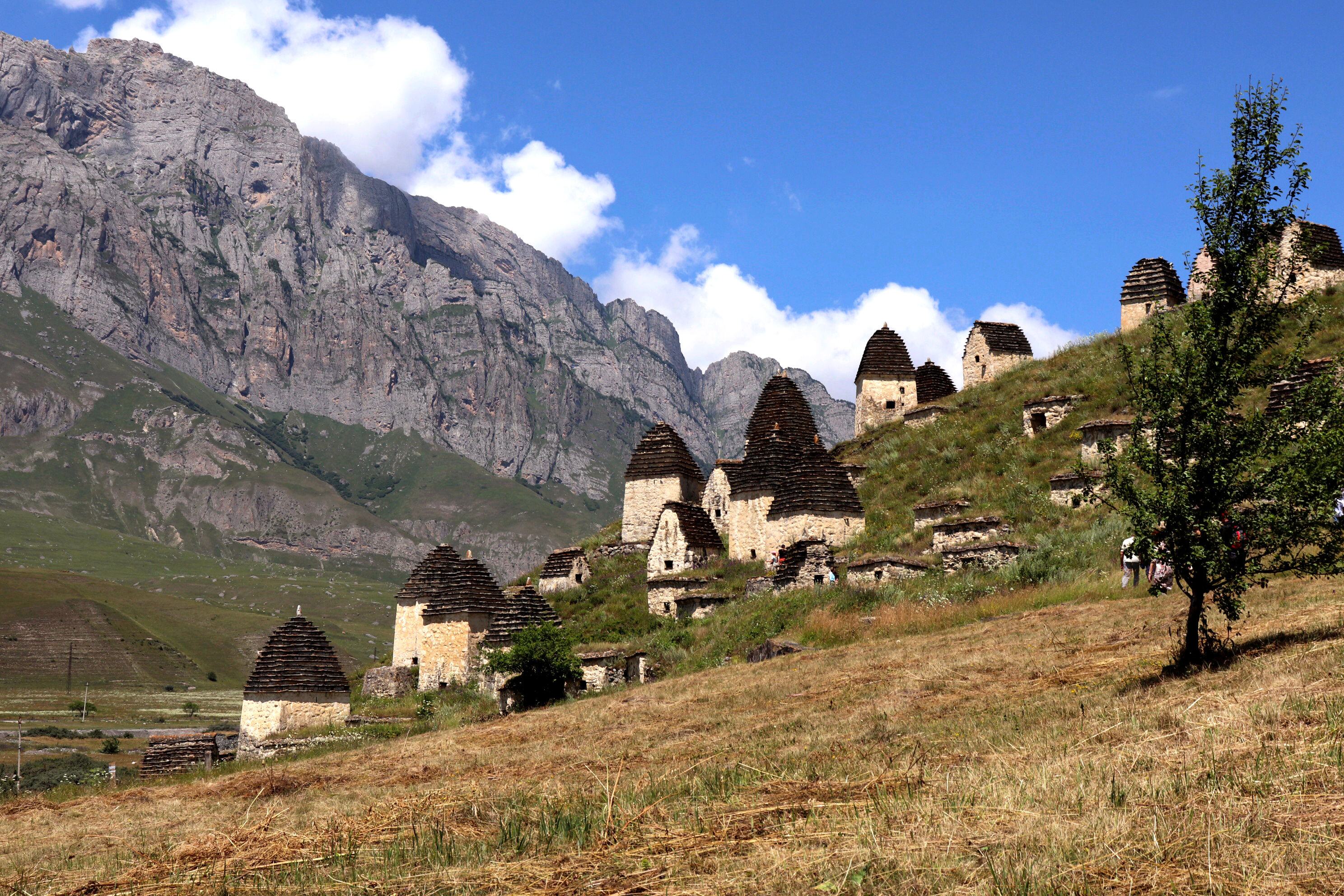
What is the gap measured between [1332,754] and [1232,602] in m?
5.37

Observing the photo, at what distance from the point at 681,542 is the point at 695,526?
0.80m

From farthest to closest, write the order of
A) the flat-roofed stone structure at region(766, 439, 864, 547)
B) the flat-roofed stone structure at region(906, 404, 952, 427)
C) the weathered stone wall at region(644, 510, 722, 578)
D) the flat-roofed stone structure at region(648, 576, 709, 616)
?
the flat-roofed stone structure at region(906, 404, 952, 427) < the weathered stone wall at region(644, 510, 722, 578) < the flat-roofed stone structure at region(648, 576, 709, 616) < the flat-roofed stone structure at region(766, 439, 864, 547)

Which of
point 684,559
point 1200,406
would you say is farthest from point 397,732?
point 1200,406

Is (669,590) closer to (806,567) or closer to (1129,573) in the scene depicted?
(806,567)

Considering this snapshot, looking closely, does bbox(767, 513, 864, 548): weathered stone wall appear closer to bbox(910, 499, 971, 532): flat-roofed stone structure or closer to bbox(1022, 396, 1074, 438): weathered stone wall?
bbox(910, 499, 971, 532): flat-roofed stone structure

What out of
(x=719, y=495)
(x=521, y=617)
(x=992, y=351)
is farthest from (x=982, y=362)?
(x=521, y=617)

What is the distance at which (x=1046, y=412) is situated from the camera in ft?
139

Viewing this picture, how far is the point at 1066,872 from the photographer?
22.8 feet

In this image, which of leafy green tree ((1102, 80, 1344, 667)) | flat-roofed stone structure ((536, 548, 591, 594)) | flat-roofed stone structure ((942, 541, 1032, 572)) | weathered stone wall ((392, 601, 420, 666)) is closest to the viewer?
leafy green tree ((1102, 80, 1344, 667))

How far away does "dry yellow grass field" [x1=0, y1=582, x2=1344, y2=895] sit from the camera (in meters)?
7.42

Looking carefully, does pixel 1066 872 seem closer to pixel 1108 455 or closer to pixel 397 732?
pixel 1108 455

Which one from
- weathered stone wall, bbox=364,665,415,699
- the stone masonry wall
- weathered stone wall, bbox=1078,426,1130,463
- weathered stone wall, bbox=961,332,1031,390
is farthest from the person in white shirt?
weathered stone wall, bbox=961,332,1031,390

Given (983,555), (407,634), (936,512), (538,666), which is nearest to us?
(538,666)

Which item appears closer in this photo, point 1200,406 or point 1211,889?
point 1211,889
